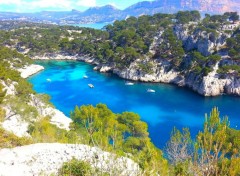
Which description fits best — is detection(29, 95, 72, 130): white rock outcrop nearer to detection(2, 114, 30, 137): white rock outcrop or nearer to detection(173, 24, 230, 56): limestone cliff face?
detection(2, 114, 30, 137): white rock outcrop

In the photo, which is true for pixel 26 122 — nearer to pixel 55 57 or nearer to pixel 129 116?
pixel 129 116

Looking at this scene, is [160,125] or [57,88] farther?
[57,88]

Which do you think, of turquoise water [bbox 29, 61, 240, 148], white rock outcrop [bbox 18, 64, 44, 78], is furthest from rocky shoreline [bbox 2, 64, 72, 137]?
white rock outcrop [bbox 18, 64, 44, 78]

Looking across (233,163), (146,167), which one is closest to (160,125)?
(146,167)

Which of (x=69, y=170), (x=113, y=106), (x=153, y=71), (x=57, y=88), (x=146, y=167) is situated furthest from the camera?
(x=153, y=71)

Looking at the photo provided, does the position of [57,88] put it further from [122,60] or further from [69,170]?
[69,170]

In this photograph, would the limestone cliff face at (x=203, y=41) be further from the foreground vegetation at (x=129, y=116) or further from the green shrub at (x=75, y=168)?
the green shrub at (x=75, y=168)
